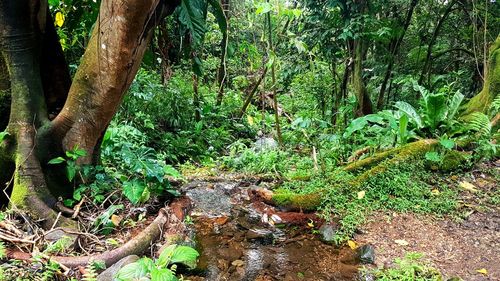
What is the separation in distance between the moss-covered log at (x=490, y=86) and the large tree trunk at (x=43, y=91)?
4.96 m

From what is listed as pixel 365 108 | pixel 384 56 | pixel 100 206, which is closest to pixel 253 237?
pixel 100 206

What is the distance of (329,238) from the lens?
3.83 metres

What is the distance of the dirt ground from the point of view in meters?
3.31

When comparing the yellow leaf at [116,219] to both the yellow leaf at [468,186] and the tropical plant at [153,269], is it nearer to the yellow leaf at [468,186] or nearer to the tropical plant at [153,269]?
the tropical plant at [153,269]

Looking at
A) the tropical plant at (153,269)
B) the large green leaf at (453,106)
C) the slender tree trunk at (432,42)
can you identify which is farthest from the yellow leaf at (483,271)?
the slender tree trunk at (432,42)

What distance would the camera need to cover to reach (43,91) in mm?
3424

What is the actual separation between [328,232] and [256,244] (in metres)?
0.77

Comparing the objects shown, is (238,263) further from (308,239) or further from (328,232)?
(328,232)

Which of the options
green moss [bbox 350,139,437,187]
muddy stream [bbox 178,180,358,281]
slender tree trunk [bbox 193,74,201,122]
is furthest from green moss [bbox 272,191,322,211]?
slender tree trunk [bbox 193,74,201,122]

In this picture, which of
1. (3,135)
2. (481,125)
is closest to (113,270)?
(3,135)

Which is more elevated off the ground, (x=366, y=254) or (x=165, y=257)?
(x=165, y=257)

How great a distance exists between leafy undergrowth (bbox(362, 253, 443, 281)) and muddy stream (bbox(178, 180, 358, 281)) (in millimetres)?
191

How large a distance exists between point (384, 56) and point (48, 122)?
22.0 ft

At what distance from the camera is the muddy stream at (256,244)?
324cm
